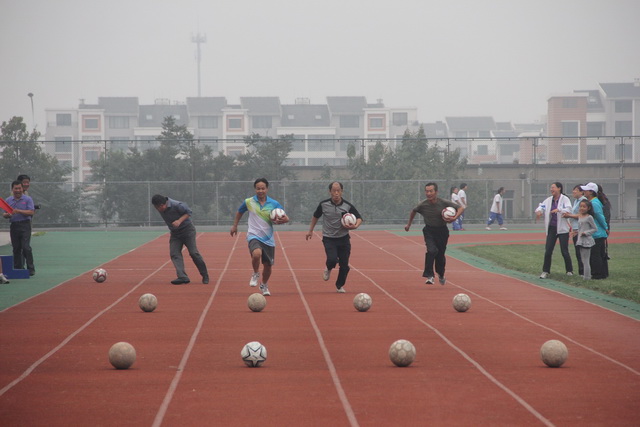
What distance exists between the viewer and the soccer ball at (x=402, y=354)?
9820 millimetres

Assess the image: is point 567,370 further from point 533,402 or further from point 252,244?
point 252,244

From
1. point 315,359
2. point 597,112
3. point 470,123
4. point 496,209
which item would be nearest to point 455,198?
point 496,209

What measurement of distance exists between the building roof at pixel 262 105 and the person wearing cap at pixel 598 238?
104799mm

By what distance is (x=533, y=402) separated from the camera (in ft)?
26.9

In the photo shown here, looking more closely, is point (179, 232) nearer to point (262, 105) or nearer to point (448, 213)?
point (448, 213)

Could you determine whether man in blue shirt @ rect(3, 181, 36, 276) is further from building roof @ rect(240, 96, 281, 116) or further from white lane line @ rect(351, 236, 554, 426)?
building roof @ rect(240, 96, 281, 116)

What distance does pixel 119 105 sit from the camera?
130000 millimetres

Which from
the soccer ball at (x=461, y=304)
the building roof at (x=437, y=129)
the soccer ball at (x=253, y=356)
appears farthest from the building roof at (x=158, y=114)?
the soccer ball at (x=253, y=356)

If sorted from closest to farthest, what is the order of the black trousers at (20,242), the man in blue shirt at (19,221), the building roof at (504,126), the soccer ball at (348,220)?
1. the soccer ball at (348,220)
2. the man in blue shirt at (19,221)
3. the black trousers at (20,242)
4. the building roof at (504,126)

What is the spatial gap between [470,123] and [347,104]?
134 feet

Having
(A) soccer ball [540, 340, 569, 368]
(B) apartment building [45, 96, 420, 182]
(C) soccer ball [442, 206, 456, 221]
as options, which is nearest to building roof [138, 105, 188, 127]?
(B) apartment building [45, 96, 420, 182]

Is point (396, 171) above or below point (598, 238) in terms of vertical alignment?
above

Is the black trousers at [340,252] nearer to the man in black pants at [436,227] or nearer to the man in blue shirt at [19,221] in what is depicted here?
the man in black pants at [436,227]

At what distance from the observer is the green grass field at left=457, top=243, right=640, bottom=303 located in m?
18.3
